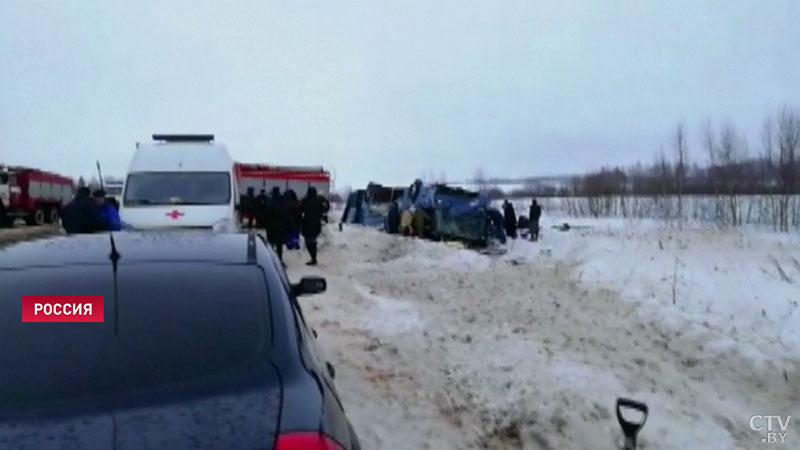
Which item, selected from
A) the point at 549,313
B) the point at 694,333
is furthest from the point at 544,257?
the point at 694,333

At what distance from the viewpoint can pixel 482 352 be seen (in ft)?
25.9

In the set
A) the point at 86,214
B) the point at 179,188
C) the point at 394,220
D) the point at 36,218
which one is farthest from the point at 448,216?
the point at 36,218

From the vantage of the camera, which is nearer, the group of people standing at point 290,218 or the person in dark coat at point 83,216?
the person in dark coat at point 83,216

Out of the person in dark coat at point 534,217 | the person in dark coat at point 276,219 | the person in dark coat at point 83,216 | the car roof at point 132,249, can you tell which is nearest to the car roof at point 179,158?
the person in dark coat at point 276,219

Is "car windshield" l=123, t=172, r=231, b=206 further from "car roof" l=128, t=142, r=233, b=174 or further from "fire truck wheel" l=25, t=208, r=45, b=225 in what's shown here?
"fire truck wheel" l=25, t=208, r=45, b=225

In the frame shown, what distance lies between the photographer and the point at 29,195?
108 ft

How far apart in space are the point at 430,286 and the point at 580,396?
7.13 metres

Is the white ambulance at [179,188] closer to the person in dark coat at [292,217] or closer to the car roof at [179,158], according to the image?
the car roof at [179,158]

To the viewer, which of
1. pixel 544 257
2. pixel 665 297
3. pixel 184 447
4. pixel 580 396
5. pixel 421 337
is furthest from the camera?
pixel 544 257

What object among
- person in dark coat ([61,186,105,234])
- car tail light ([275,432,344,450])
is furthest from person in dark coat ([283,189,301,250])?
car tail light ([275,432,344,450])

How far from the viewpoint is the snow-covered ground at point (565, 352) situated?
5656mm

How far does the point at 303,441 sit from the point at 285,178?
35.1 m

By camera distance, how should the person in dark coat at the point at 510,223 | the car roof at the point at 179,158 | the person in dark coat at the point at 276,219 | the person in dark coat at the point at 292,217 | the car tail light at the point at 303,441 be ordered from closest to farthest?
the car tail light at the point at 303,441
the car roof at the point at 179,158
the person in dark coat at the point at 276,219
the person in dark coat at the point at 292,217
the person in dark coat at the point at 510,223

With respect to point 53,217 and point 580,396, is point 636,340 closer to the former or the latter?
point 580,396
